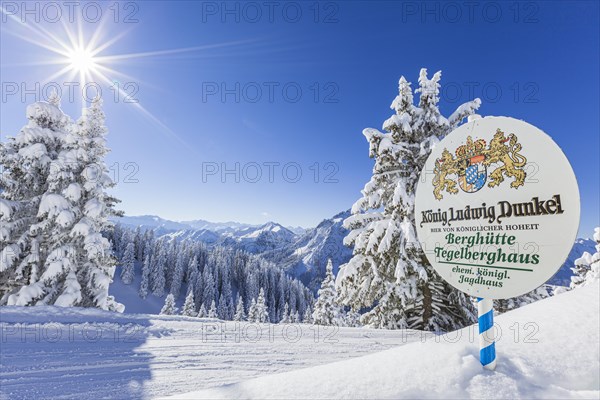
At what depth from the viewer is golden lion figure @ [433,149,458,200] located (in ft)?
7.12

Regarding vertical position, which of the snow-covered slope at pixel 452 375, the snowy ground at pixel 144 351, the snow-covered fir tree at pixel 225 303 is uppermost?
the snow-covered slope at pixel 452 375

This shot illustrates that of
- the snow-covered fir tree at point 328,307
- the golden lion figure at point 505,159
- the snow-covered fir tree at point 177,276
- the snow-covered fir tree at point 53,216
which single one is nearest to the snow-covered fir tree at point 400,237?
the golden lion figure at point 505,159

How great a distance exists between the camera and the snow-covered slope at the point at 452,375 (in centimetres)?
149

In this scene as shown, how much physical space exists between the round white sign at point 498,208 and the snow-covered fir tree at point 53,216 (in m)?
15.1

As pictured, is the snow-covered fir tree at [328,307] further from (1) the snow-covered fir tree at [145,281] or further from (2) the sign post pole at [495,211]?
(1) the snow-covered fir tree at [145,281]

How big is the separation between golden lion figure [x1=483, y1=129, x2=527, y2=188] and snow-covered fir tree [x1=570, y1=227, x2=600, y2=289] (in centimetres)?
1540

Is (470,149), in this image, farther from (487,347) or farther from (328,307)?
(328,307)

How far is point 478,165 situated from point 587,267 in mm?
24869

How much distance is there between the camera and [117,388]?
271 cm

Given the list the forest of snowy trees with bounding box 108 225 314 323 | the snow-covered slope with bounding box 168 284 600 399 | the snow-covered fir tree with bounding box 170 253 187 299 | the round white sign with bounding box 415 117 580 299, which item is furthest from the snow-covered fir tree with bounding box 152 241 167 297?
the round white sign with bounding box 415 117 580 299

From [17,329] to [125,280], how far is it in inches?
2953

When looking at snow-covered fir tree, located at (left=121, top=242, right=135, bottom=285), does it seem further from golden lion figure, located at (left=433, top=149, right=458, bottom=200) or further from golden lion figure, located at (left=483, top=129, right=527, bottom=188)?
golden lion figure, located at (left=483, top=129, right=527, bottom=188)

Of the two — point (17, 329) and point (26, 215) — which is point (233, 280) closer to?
point (26, 215)

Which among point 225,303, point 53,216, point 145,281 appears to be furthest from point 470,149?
point 145,281
